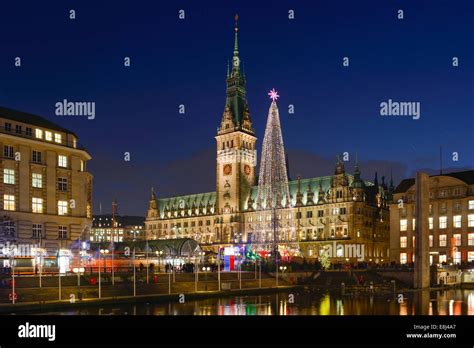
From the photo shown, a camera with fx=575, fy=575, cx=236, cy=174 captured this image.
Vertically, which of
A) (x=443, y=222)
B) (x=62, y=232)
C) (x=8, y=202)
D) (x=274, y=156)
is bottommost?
(x=443, y=222)

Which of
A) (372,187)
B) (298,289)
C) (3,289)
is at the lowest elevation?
(298,289)

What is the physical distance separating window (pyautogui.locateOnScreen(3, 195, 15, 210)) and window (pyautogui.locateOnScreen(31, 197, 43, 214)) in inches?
127

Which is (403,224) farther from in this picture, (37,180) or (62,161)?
(37,180)

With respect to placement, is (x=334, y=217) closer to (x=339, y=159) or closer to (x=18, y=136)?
(x=339, y=159)

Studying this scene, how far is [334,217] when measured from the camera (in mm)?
169250

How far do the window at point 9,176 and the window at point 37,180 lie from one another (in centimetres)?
321

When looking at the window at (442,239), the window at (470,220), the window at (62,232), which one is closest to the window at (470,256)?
the window at (470,220)

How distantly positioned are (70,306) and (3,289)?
23.8 ft

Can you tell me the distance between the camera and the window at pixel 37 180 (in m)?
81.8

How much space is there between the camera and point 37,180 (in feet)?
271

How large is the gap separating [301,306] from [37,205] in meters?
42.1

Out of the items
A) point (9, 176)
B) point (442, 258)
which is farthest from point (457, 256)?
point (9, 176)

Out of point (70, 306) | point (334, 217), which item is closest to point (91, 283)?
point (70, 306)
